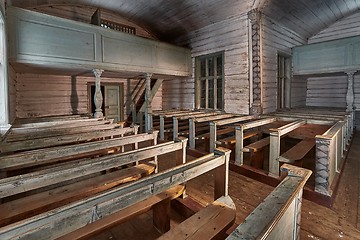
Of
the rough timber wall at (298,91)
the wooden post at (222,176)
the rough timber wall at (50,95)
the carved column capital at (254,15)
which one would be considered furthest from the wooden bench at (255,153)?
the rough timber wall at (50,95)

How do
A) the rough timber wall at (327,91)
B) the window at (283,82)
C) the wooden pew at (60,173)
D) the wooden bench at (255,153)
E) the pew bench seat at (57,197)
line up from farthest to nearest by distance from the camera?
the rough timber wall at (327,91) → the window at (283,82) → the wooden bench at (255,153) → the pew bench seat at (57,197) → the wooden pew at (60,173)

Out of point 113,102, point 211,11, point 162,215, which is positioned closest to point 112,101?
point 113,102

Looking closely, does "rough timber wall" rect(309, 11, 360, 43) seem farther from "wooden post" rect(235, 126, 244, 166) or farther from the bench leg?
the bench leg

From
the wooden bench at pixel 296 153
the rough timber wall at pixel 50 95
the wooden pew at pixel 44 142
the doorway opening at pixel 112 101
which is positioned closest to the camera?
the wooden pew at pixel 44 142

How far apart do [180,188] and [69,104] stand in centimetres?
713

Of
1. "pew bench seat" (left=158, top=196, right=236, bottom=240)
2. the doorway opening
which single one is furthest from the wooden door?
"pew bench seat" (left=158, top=196, right=236, bottom=240)

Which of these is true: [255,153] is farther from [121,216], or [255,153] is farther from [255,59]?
[255,59]

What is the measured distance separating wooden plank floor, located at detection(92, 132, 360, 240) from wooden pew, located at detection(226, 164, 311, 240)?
3.21 feet

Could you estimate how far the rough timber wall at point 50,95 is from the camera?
22.9 ft

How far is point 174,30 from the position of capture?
8.48 meters

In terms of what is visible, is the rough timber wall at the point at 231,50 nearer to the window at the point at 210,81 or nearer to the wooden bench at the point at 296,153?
the window at the point at 210,81

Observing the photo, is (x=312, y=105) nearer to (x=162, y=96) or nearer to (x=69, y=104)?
(x=162, y=96)

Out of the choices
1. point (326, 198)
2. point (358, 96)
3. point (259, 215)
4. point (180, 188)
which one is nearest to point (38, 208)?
point (180, 188)

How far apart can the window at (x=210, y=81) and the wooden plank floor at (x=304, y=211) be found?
14.0 feet
